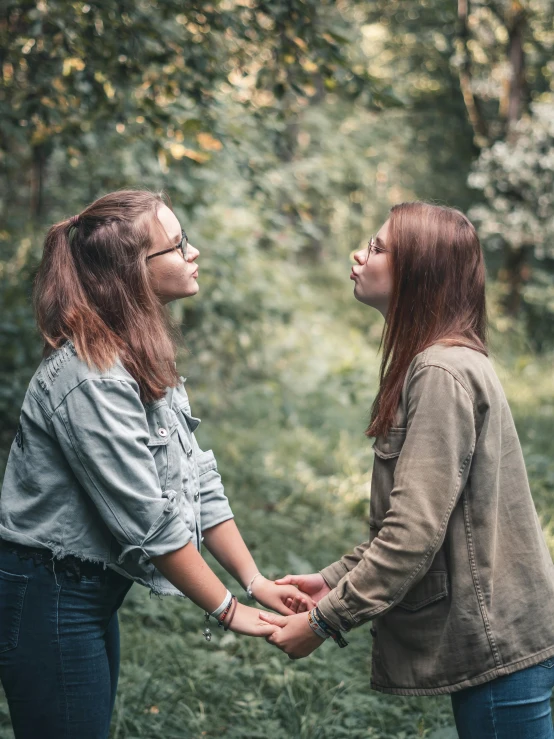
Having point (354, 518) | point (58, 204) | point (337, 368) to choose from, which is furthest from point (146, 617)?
point (337, 368)

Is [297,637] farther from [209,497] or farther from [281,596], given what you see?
[209,497]

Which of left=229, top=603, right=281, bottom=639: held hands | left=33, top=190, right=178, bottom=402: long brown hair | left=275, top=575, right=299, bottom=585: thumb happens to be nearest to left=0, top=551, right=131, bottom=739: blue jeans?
left=229, top=603, right=281, bottom=639: held hands

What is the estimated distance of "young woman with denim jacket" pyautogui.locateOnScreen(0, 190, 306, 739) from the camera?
6.32ft

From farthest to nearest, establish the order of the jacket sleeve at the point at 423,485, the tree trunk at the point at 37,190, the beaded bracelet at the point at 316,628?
the tree trunk at the point at 37,190 → the beaded bracelet at the point at 316,628 → the jacket sleeve at the point at 423,485

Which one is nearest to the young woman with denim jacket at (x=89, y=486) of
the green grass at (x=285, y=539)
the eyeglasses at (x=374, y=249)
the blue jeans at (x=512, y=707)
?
the eyeglasses at (x=374, y=249)

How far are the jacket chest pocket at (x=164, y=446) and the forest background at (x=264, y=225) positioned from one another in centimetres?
43

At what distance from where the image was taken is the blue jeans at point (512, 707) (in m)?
1.87

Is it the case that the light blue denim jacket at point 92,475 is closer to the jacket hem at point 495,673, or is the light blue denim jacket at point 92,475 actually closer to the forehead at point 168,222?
the forehead at point 168,222

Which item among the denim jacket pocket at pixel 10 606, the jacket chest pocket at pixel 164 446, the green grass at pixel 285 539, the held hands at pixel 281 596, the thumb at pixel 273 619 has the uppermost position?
the jacket chest pocket at pixel 164 446

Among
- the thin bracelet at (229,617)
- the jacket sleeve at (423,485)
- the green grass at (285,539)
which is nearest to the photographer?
the jacket sleeve at (423,485)

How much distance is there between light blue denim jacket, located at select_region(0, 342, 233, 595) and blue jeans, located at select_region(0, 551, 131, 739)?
82mm

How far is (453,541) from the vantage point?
6.31 feet

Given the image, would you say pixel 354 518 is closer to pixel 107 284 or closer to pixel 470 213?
pixel 107 284

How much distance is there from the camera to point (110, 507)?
1922mm
